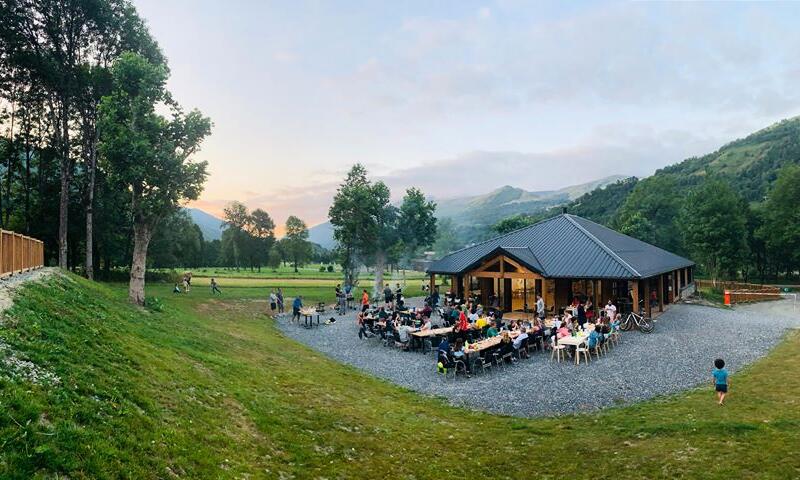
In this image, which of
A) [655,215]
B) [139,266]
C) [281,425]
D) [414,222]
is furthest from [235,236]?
[281,425]

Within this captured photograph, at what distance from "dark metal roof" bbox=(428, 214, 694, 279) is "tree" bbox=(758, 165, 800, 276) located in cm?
2646

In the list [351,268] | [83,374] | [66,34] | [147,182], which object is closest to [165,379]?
[83,374]

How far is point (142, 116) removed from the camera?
21656 millimetres

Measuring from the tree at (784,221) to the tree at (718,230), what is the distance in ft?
16.9

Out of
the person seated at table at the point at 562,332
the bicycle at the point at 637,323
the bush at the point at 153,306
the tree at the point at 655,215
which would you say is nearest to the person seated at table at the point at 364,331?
the person seated at table at the point at 562,332

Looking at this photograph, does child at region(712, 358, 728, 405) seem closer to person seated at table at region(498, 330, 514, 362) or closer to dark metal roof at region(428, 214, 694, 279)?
person seated at table at region(498, 330, 514, 362)

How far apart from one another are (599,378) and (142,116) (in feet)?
74.8

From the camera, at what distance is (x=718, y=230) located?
46.8 m

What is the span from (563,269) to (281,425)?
1980cm

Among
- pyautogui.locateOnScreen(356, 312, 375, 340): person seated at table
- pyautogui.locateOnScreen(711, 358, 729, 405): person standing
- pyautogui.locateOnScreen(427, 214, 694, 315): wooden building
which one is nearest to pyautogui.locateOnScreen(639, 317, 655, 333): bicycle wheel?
pyautogui.locateOnScreen(427, 214, 694, 315): wooden building

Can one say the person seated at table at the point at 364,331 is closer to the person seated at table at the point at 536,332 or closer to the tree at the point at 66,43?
the person seated at table at the point at 536,332

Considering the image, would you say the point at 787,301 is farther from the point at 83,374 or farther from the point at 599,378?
the point at 83,374

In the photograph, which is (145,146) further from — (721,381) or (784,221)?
(784,221)

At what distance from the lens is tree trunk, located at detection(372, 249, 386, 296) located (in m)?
40.7
